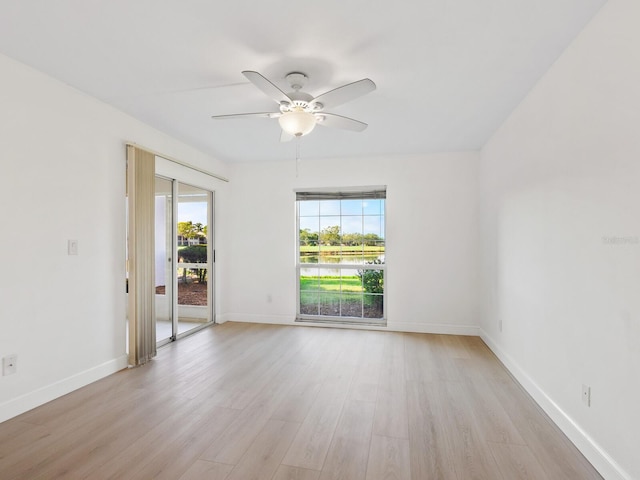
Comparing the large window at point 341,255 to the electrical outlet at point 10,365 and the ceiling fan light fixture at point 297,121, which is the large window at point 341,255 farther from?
the electrical outlet at point 10,365

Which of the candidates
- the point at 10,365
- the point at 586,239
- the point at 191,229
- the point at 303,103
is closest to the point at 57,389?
the point at 10,365

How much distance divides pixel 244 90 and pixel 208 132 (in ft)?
4.02

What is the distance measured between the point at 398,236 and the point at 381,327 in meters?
1.29

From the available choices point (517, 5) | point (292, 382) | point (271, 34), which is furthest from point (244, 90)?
point (292, 382)

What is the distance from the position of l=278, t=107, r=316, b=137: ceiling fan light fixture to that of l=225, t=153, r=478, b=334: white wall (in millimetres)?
2336

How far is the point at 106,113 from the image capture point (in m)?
3.04

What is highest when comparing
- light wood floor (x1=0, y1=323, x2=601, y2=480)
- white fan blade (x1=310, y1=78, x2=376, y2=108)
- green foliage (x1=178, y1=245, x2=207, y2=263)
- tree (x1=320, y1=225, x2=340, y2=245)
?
white fan blade (x1=310, y1=78, x2=376, y2=108)

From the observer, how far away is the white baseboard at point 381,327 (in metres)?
4.47

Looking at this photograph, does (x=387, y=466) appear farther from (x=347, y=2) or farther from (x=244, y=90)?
(x=244, y=90)

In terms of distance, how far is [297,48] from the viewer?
2117 mm

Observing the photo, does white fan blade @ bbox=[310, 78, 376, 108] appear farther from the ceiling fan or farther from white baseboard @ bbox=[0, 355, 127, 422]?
white baseboard @ bbox=[0, 355, 127, 422]

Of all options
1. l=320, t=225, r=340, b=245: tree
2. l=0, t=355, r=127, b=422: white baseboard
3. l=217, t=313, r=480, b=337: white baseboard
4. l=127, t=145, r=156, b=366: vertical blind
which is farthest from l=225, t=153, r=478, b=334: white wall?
l=0, t=355, r=127, b=422: white baseboard

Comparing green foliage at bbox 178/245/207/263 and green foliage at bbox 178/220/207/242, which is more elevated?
green foliage at bbox 178/220/207/242

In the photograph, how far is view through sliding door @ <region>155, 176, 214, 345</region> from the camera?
161 inches
